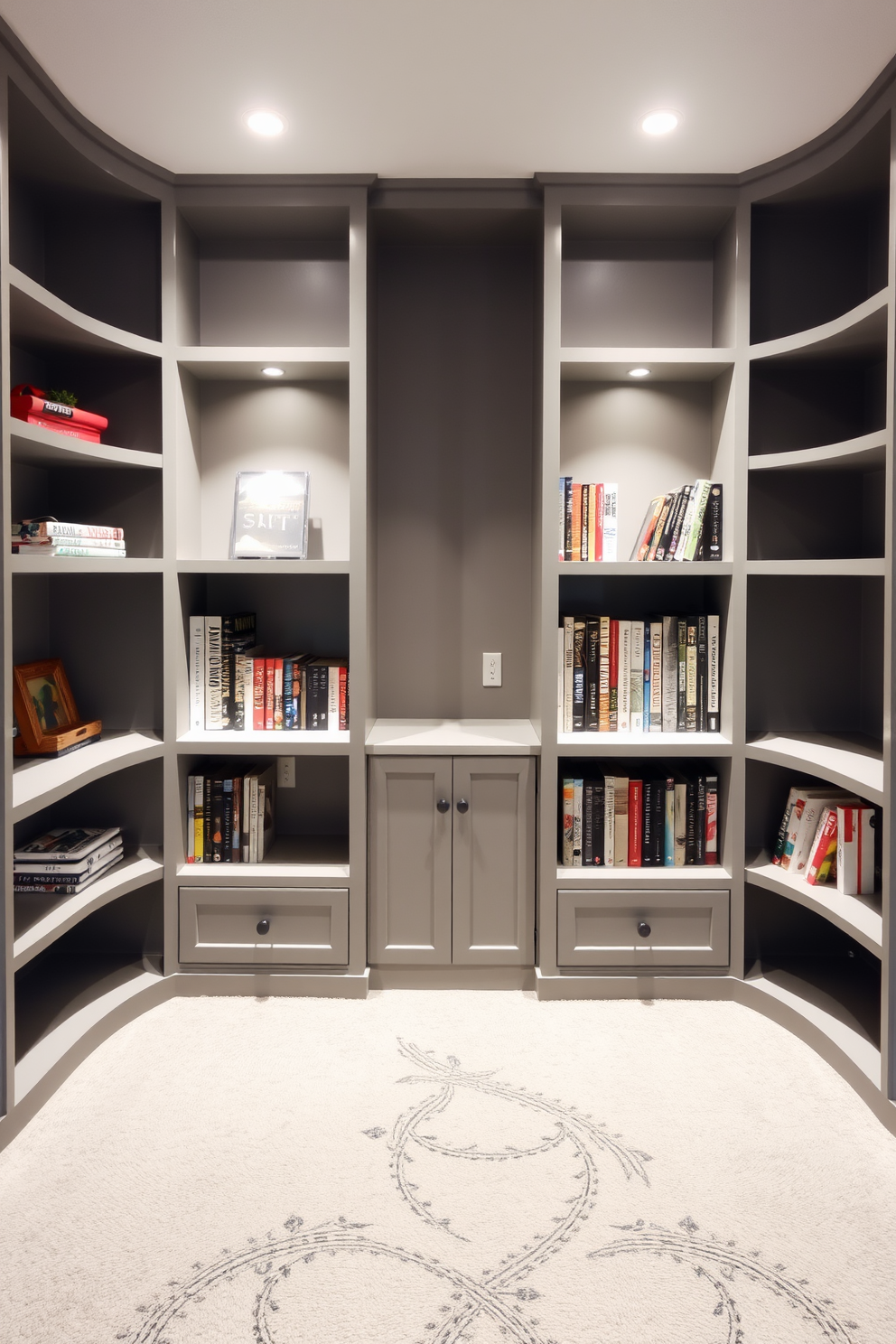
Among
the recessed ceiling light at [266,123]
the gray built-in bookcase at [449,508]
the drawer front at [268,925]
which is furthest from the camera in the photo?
the drawer front at [268,925]

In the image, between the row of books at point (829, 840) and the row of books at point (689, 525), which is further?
the row of books at point (689, 525)

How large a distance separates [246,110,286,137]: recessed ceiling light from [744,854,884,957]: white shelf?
8.33 ft

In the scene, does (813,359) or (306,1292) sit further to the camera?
(813,359)

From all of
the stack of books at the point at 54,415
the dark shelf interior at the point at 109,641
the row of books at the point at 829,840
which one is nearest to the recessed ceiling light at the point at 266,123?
the stack of books at the point at 54,415

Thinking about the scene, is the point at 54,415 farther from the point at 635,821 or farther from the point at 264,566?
the point at 635,821

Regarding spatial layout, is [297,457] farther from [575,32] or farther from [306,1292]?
[306,1292]

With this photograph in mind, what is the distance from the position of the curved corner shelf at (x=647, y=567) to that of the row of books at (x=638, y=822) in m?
0.66

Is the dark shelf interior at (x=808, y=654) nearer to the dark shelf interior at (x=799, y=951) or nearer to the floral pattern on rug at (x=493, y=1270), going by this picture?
the dark shelf interior at (x=799, y=951)

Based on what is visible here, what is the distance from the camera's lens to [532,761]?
2.71 metres

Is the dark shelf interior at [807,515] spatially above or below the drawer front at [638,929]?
above

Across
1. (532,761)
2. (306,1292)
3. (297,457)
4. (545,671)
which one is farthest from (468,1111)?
(297,457)

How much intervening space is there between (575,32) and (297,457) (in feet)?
4.80

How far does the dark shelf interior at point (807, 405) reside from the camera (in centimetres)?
276

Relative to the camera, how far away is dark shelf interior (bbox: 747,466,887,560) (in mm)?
2773
